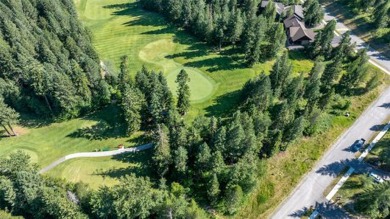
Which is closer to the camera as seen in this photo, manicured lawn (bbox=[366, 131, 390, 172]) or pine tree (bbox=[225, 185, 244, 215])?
pine tree (bbox=[225, 185, 244, 215])

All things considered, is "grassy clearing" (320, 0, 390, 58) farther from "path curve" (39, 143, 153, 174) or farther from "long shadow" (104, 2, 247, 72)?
"path curve" (39, 143, 153, 174)

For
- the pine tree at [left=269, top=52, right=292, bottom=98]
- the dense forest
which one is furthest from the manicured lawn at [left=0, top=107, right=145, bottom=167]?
the pine tree at [left=269, top=52, right=292, bottom=98]

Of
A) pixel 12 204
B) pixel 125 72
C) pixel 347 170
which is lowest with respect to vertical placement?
pixel 347 170

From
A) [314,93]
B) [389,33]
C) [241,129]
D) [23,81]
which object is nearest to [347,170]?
[314,93]

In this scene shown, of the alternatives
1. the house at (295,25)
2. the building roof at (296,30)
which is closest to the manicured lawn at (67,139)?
the house at (295,25)

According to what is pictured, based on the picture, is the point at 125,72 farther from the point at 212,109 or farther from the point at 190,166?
the point at 190,166

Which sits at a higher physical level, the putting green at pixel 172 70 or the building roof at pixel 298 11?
the building roof at pixel 298 11

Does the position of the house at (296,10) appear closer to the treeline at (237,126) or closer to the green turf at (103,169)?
the treeline at (237,126)
